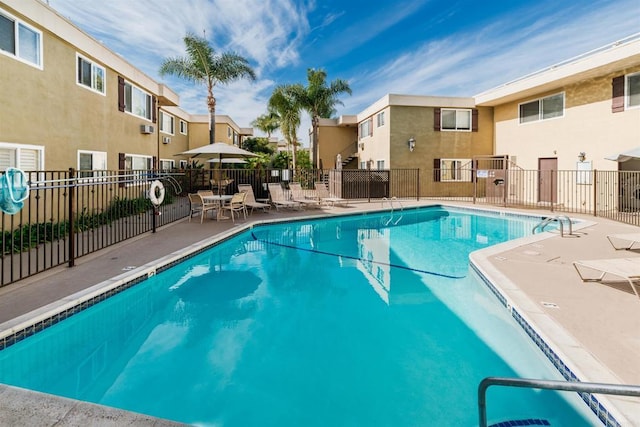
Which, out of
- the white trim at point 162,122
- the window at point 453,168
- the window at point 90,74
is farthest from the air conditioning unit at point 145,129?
the window at point 453,168

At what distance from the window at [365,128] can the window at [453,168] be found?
16.2 feet

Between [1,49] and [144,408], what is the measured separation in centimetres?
800

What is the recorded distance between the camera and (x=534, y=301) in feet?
14.5

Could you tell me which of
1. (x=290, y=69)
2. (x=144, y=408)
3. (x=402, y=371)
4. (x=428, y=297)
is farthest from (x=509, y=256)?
(x=290, y=69)

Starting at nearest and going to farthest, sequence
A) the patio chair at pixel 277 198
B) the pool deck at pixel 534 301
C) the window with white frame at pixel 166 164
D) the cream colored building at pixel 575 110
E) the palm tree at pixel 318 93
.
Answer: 1. the pool deck at pixel 534 301
2. the cream colored building at pixel 575 110
3. the patio chair at pixel 277 198
4. the window with white frame at pixel 166 164
5. the palm tree at pixel 318 93

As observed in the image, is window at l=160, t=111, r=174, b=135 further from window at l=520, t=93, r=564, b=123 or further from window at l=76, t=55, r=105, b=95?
window at l=520, t=93, r=564, b=123

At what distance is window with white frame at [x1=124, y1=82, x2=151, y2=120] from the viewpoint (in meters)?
13.4

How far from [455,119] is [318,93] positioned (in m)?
8.70

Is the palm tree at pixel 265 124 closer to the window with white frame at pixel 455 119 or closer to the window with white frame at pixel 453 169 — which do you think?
the window with white frame at pixel 455 119

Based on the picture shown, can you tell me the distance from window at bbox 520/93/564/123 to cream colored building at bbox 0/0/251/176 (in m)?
16.6

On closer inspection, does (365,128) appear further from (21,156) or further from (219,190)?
(21,156)

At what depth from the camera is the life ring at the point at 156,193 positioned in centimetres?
850

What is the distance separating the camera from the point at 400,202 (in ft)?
55.4

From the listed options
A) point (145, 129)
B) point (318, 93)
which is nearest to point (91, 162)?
point (145, 129)
